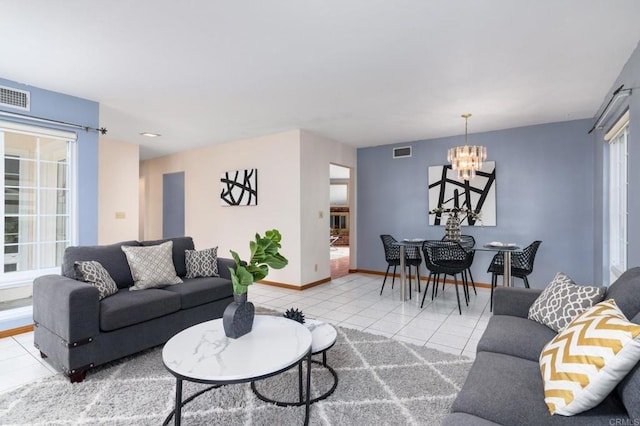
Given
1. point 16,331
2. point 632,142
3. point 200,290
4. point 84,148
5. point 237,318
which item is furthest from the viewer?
point 84,148

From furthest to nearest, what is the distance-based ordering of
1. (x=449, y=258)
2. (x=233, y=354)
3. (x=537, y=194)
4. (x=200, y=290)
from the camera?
(x=537, y=194) < (x=449, y=258) < (x=200, y=290) < (x=233, y=354)

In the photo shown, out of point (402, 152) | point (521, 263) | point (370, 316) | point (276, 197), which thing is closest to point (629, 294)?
point (370, 316)

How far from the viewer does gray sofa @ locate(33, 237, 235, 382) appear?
230 centimetres

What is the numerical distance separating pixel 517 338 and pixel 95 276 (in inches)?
122

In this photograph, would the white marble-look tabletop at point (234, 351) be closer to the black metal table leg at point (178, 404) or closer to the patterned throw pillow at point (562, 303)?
the black metal table leg at point (178, 404)

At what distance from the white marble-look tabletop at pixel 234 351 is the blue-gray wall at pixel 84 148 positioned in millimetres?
2526

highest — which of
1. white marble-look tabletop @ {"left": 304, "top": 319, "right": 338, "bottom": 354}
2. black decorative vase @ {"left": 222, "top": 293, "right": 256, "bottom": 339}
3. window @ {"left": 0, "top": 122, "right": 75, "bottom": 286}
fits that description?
window @ {"left": 0, "top": 122, "right": 75, "bottom": 286}

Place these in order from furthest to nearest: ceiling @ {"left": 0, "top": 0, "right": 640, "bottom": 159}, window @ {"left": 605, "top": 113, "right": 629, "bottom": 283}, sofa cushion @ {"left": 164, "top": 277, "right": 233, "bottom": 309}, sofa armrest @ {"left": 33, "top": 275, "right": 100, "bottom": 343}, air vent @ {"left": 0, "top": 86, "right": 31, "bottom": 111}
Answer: window @ {"left": 605, "top": 113, "right": 629, "bottom": 283}
air vent @ {"left": 0, "top": 86, "right": 31, "bottom": 111}
sofa cushion @ {"left": 164, "top": 277, "right": 233, "bottom": 309}
sofa armrest @ {"left": 33, "top": 275, "right": 100, "bottom": 343}
ceiling @ {"left": 0, "top": 0, "right": 640, "bottom": 159}

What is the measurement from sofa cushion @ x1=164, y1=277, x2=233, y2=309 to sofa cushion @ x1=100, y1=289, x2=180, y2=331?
91 millimetres

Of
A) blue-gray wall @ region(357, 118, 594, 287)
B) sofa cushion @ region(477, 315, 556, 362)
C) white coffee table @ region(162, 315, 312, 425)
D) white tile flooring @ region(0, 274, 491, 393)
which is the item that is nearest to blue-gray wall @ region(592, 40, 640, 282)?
blue-gray wall @ region(357, 118, 594, 287)

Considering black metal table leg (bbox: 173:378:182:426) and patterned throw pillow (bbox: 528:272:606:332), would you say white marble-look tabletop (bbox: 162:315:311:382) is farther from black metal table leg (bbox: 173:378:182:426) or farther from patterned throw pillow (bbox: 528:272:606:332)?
patterned throw pillow (bbox: 528:272:606:332)

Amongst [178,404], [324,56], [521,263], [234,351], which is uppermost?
[324,56]

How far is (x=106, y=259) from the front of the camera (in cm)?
301

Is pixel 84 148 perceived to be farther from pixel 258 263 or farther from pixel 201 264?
pixel 258 263
